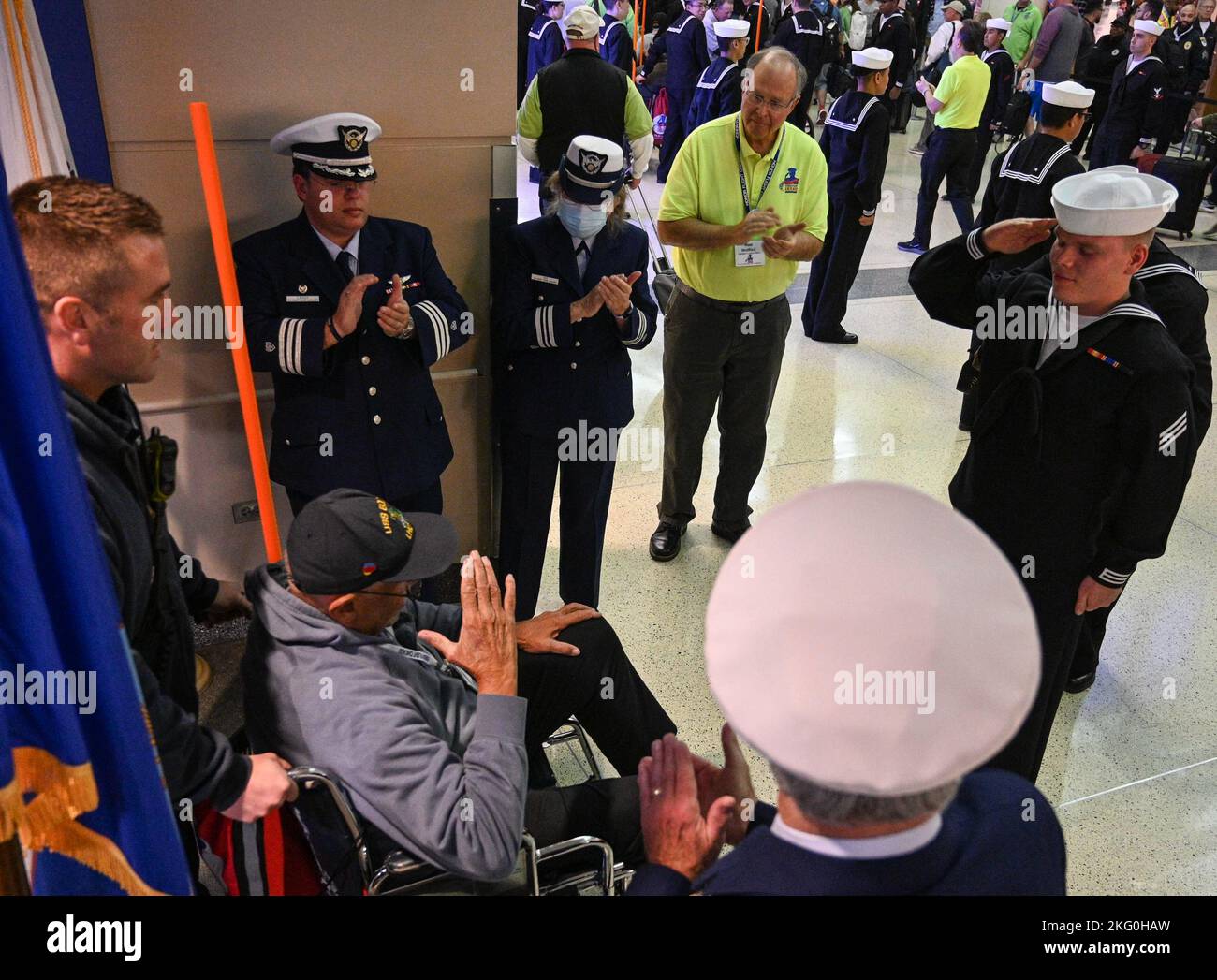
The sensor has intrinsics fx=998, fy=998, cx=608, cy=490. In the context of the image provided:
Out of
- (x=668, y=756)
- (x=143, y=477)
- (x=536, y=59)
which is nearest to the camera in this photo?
(x=668, y=756)

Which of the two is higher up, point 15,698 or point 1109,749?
point 15,698

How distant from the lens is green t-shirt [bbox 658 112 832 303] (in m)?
3.38

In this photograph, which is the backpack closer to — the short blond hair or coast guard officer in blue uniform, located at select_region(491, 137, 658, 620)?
coast guard officer in blue uniform, located at select_region(491, 137, 658, 620)

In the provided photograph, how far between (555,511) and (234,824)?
2.37 meters

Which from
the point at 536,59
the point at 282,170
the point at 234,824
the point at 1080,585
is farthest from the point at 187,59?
the point at 536,59

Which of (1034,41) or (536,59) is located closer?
(536,59)

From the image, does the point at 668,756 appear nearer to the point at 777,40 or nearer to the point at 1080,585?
the point at 1080,585

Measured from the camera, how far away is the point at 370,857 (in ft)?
5.63

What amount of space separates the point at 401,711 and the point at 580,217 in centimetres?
165

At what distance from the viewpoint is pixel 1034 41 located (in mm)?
10719

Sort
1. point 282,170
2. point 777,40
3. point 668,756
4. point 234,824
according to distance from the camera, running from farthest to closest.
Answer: point 777,40
point 282,170
point 234,824
point 668,756

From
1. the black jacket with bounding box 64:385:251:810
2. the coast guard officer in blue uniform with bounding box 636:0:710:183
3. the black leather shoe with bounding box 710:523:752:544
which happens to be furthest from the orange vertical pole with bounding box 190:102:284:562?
the coast guard officer in blue uniform with bounding box 636:0:710:183

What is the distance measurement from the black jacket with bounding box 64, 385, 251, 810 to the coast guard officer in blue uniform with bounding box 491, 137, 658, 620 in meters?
1.28

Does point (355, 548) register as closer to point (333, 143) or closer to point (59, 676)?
point (59, 676)
